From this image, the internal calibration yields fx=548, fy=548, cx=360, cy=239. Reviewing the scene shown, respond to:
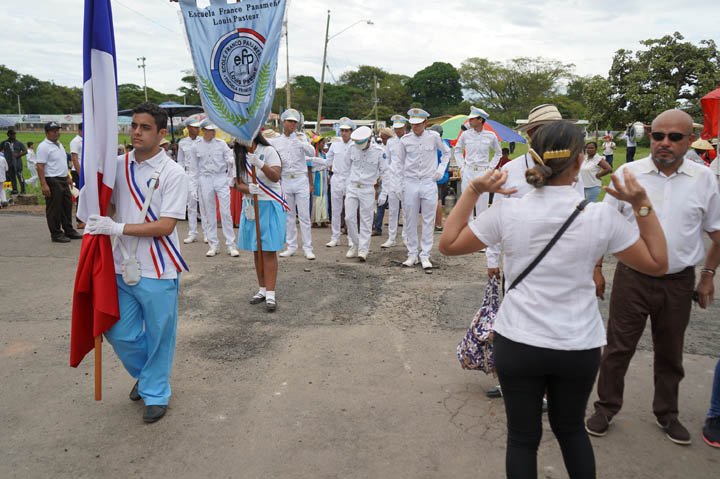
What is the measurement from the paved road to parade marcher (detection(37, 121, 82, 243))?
3.59 metres

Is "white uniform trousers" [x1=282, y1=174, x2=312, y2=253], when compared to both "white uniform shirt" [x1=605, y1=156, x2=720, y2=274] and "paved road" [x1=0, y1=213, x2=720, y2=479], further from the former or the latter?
"white uniform shirt" [x1=605, y1=156, x2=720, y2=274]

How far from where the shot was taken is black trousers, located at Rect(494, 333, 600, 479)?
221cm

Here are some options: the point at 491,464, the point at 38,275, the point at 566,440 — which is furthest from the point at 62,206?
the point at 566,440

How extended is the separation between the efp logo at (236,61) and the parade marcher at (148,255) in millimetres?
1512

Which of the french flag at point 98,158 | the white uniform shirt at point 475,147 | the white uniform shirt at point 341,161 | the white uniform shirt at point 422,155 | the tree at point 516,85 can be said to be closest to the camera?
the french flag at point 98,158

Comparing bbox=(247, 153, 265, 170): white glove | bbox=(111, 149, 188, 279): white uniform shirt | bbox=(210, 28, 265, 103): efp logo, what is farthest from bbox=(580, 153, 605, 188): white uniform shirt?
bbox=(111, 149, 188, 279): white uniform shirt

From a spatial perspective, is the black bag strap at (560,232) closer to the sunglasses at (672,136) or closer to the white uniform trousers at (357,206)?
the sunglasses at (672,136)

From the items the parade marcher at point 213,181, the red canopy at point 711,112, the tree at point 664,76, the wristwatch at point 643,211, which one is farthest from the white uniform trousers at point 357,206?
the tree at point 664,76

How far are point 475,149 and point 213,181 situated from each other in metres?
4.44

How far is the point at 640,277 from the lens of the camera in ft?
10.9

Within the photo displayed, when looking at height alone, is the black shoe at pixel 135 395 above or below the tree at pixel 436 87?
below

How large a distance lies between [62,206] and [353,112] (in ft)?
246

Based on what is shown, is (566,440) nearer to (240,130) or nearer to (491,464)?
(491,464)

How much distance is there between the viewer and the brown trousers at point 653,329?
10.8 feet
